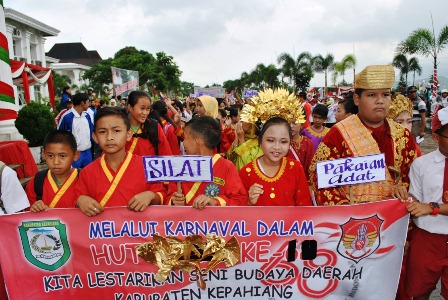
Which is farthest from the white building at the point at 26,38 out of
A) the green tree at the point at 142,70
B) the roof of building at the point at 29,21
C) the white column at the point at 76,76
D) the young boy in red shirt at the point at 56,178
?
the white column at the point at 76,76

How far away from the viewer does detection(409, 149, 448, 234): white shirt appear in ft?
8.86

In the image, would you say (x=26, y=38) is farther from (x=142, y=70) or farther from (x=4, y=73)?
(x=4, y=73)

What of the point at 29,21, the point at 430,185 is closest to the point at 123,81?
the point at 430,185

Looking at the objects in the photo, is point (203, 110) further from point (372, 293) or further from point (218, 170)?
point (372, 293)

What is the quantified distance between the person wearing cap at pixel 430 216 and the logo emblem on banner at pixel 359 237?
0.88ft

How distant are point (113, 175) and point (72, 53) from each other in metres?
96.2

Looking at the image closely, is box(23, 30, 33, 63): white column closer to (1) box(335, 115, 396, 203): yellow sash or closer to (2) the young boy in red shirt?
(2) the young boy in red shirt

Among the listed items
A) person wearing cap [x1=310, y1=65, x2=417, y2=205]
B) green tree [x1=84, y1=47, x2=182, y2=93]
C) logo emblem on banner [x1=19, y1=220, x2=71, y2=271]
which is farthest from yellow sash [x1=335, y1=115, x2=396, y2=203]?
green tree [x1=84, y1=47, x2=182, y2=93]

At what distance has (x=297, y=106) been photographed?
3912mm

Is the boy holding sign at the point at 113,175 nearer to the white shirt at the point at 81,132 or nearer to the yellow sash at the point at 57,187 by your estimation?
the yellow sash at the point at 57,187

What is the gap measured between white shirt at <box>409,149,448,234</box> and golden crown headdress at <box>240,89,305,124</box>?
4.26ft

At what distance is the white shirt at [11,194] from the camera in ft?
9.37

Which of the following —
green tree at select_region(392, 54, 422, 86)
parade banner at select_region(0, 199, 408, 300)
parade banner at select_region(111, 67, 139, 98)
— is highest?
green tree at select_region(392, 54, 422, 86)

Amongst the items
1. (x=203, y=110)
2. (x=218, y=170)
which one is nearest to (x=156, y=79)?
(x=203, y=110)
